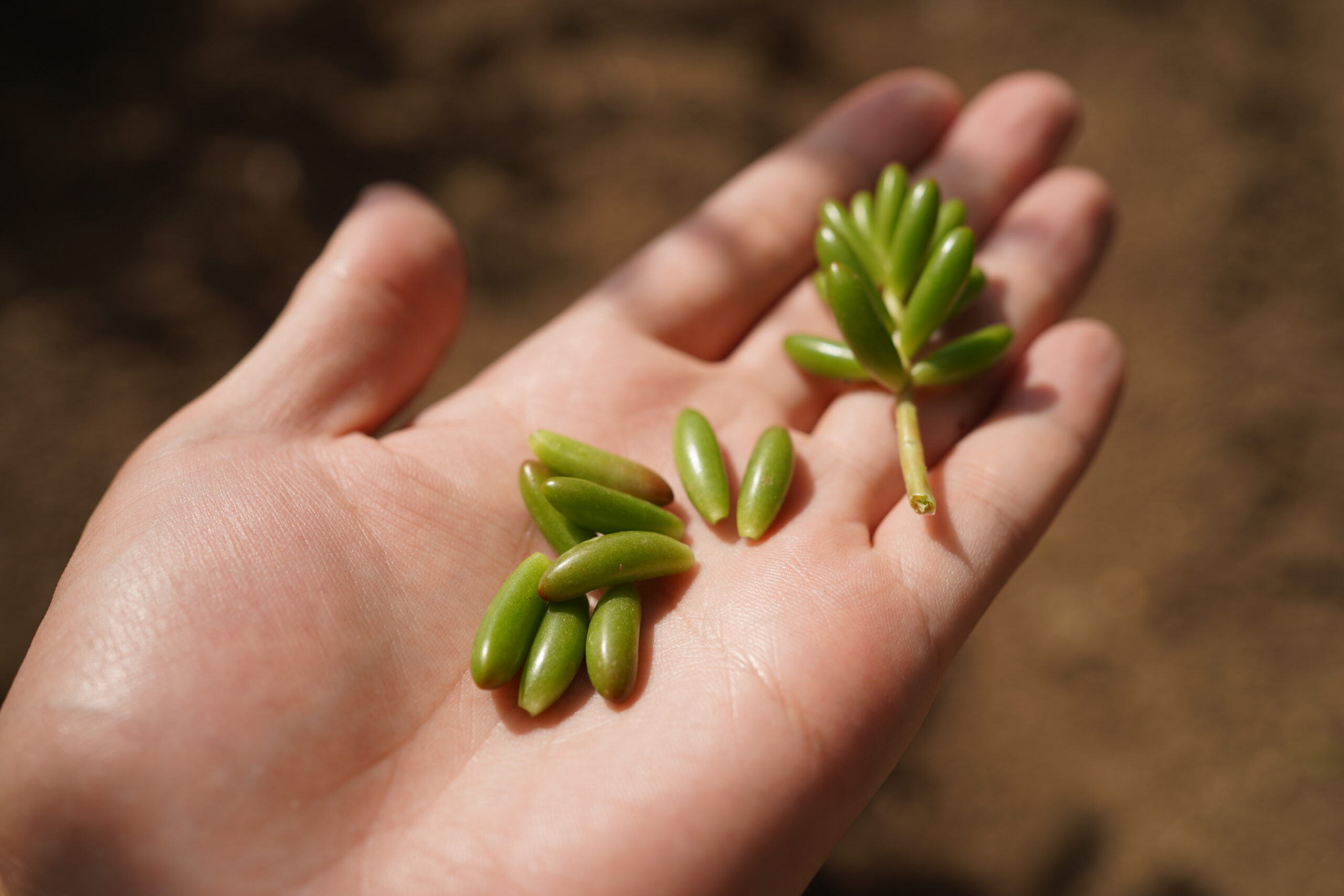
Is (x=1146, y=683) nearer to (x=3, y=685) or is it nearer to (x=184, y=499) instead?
(x=184, y=499)

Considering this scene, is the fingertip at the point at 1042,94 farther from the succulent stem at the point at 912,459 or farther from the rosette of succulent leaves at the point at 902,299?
the succulent stem at the point at 912,459

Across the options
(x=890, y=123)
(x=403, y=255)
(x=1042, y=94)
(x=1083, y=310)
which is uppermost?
(x=403, y=255)

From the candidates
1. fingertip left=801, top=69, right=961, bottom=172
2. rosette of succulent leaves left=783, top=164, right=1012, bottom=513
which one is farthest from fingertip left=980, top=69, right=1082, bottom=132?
rosette of succulent leaves left=783, top=164, right=1012, bottom=513

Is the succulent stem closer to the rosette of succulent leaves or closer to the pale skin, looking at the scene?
the rosette of succulent leaves

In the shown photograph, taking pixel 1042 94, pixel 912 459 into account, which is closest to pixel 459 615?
pixel 912 459

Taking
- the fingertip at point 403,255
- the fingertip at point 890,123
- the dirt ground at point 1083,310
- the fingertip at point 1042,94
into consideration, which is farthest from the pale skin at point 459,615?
the dirt ground at point 1083,310

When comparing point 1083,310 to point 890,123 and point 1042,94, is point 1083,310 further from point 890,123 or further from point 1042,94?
point 890,123

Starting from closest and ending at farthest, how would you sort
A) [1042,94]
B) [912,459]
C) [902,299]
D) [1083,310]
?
[912,459] → [902,299] → [1042,94] → [1083,310]
